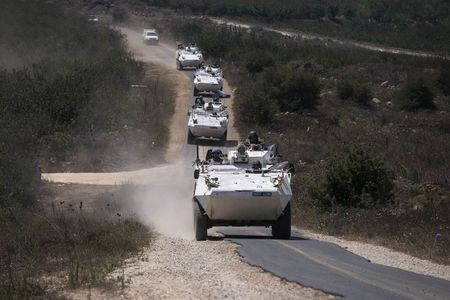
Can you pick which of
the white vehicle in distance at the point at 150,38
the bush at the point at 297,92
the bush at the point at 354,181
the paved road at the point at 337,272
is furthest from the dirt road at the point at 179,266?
the white vehicle in distance at the point at 150,38

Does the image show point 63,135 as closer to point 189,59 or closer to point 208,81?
point 208,81

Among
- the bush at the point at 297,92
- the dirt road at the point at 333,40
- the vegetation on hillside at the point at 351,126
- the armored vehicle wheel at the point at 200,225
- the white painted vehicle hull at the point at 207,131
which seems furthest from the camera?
the dirt road at the point at 333,40

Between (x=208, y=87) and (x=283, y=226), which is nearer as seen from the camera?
(x=283, y=226)

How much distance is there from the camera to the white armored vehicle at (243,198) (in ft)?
57.1

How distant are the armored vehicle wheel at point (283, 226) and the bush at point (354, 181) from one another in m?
5.03

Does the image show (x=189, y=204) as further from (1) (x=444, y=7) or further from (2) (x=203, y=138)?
(1) (x=444, y=7)

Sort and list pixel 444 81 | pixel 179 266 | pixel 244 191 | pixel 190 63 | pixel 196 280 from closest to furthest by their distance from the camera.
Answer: pixel 196 280 < pixel 179 266 < pixel 244 191 < pixel 444 81 < pixel 190 63

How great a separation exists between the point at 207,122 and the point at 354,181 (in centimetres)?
1486

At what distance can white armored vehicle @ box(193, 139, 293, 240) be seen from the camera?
17406 millimetres

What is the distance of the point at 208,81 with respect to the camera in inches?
1924

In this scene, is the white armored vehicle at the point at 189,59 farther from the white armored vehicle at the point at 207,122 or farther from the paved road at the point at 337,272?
the paved road at the point at 337,272

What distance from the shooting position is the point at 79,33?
72.6 meters

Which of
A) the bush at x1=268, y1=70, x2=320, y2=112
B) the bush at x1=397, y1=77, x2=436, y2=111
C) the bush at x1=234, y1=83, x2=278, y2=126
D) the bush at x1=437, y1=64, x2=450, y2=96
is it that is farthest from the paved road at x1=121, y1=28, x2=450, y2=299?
the bush at x1=437, y1=64, x2=450, y2=96

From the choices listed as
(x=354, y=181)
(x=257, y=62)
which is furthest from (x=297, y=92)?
(x=354, y=181)
